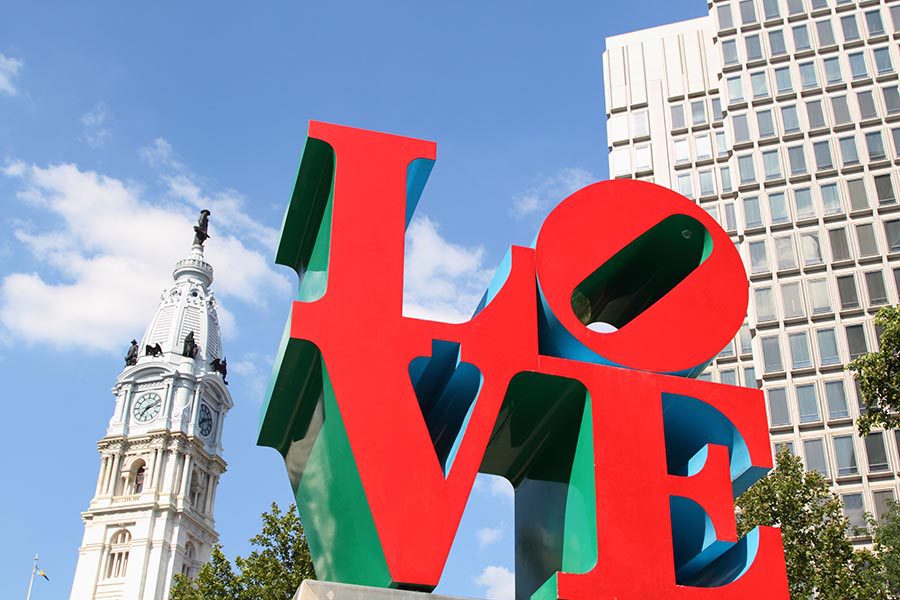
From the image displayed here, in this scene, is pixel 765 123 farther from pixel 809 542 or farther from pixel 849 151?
pixel 809 542

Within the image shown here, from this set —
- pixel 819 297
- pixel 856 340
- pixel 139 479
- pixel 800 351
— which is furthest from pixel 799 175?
pixel 139 479

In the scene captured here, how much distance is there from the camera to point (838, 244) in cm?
5328

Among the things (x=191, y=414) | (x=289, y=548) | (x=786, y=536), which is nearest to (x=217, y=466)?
(x=191, y=414)

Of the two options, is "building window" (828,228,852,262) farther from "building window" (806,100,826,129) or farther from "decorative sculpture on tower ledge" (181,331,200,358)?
"decorative sculpture on tower ledge" (181,331,200,358)

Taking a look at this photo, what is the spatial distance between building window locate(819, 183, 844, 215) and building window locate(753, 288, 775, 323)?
556cm

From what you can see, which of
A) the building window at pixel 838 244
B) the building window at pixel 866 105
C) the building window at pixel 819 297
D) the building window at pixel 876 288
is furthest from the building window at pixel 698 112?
the building window at pixel 876 288

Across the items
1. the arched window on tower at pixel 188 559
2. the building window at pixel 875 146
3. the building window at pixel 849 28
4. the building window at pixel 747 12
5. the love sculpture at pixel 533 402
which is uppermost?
the building window at pixel 747 12

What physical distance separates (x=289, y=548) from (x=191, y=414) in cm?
8046

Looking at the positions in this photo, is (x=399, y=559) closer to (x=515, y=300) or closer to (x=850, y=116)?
(x=515, y=300)

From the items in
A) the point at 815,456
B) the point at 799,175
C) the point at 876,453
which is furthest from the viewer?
the point at 799,175

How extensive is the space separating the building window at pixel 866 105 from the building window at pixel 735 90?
20.5 feet

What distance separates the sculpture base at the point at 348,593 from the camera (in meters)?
12.5

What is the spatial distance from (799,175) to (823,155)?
1771 millimetres

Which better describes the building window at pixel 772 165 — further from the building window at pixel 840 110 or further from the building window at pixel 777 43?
the building window at pixel 777 43
